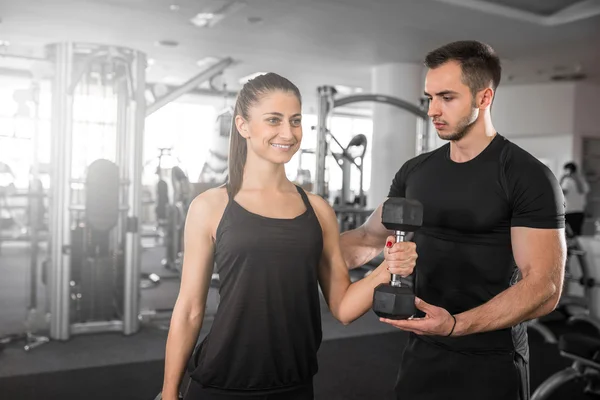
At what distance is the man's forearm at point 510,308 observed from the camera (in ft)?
4.15

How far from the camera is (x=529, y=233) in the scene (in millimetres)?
1364

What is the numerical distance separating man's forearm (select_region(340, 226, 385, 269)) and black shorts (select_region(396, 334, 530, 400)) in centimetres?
30

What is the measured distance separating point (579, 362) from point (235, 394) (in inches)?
87.7

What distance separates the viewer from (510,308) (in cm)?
129

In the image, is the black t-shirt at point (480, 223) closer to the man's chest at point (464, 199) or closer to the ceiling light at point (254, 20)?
the man's chest at point (464, 199)

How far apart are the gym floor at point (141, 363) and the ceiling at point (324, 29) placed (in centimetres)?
294

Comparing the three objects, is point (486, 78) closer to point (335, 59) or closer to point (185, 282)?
point (185, 282)

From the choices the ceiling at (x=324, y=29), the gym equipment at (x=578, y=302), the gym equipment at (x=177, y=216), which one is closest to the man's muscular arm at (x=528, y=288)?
the gym equipment at (x=578, y=302)

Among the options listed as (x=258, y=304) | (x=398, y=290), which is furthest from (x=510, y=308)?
(x=258, y=304)

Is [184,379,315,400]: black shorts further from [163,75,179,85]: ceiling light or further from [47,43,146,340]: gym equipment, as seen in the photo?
[163,75,179,85]: ceiling light

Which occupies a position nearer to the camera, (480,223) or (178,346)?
(178,346)

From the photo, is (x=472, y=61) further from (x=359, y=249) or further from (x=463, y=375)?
(x=463, y=375)

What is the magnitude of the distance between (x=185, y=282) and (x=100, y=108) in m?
3.26

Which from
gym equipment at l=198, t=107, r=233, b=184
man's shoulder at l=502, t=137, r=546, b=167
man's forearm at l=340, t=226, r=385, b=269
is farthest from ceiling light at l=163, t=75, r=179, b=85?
man's shoulder at l=502, t=137, r=546, b=167
